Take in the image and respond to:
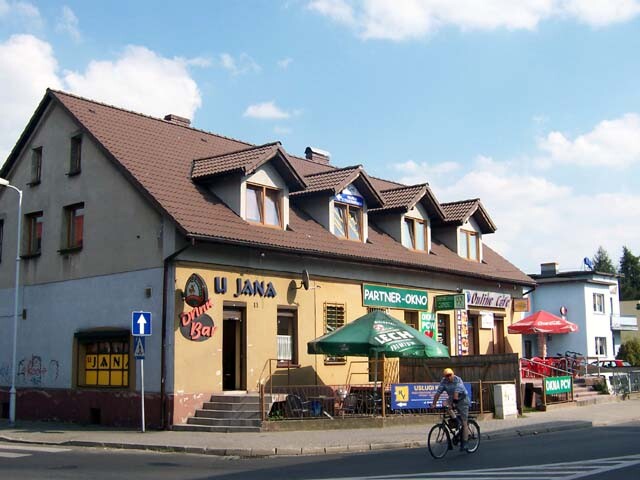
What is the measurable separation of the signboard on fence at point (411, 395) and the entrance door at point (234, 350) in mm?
4283

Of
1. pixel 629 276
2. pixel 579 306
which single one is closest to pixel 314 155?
pixel 579 306

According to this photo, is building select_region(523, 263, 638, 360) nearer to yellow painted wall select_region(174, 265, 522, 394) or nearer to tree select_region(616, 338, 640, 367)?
tree select_region(616, 338, 640, 367)

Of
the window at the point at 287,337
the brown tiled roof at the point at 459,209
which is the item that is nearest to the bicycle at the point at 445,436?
the window at the point at 287,337

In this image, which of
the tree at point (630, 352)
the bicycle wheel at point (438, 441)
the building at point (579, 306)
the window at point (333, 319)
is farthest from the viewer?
the tree at point (630, 352)

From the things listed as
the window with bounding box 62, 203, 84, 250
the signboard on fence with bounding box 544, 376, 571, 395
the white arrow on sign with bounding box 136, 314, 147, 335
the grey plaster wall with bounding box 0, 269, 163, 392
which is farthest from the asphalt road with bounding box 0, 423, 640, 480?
the signboard on fence with bounding box 544, 376, 571, 395

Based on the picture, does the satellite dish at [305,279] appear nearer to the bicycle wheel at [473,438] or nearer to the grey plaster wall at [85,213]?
the grey plaster wall at [85,213]

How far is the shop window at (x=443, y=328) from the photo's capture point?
97.8ft

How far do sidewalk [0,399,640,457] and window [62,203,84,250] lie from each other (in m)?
5.48

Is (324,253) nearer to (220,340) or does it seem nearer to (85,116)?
(220,340)

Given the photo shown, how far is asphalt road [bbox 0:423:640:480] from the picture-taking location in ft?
39.8

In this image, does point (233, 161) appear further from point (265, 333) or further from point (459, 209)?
point (459, 209)

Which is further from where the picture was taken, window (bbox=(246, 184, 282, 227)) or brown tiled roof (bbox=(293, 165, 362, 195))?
brown tiled roof (bbox=(293, 165, 362, 195))

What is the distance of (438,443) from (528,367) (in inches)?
665

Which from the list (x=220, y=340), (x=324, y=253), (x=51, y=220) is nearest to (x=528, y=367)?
(x=324, y=253)
